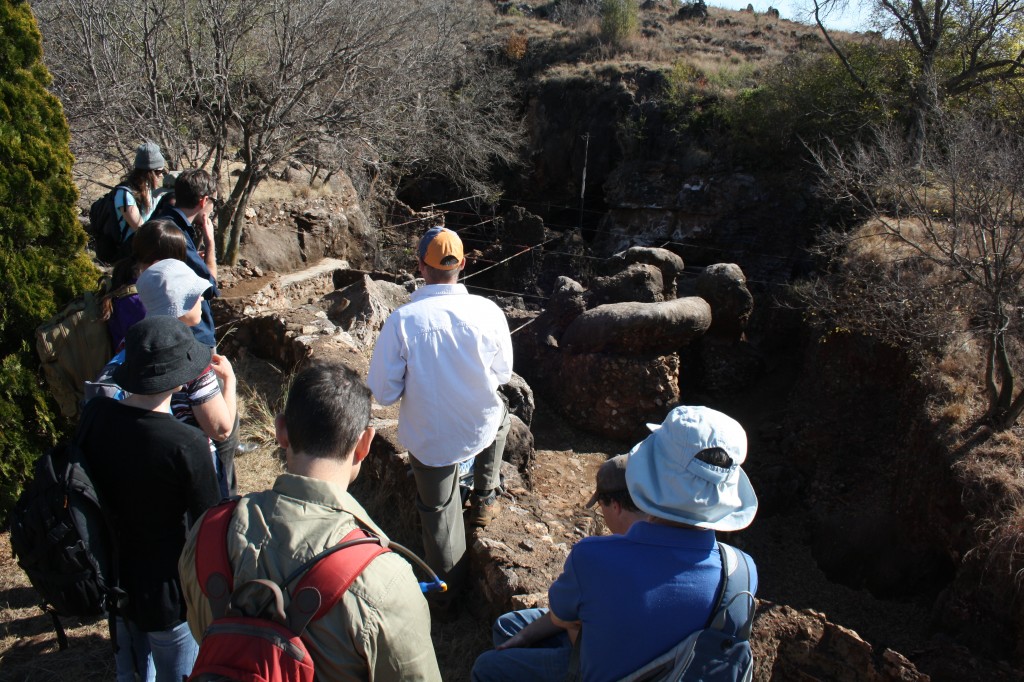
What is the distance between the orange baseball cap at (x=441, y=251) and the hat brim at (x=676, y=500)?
1421 millimetres

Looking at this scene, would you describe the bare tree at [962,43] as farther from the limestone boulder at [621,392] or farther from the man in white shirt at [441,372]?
the man in white shirt at [441,372]

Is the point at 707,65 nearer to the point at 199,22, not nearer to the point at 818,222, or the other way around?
the point at 818,222

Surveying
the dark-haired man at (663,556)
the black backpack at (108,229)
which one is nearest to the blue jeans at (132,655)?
the dark-haired man at (663,556)

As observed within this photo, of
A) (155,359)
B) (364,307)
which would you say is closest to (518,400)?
(364,307)

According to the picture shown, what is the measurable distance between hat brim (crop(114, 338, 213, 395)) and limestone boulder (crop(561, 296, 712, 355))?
7546mm

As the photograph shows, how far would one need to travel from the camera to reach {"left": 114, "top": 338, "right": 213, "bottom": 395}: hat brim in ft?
7.02

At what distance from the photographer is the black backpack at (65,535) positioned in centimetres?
206

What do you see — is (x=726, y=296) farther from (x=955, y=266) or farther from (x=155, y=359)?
(x=155, y=359)

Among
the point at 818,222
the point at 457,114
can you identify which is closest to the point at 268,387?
the point at 818,222

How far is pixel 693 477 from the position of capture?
188 cm

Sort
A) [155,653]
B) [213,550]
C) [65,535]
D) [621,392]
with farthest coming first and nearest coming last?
[621,392] < [155,653] < [65,535] < [213,550]

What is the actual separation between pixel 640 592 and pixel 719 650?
224mm

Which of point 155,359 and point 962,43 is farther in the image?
point 962,43

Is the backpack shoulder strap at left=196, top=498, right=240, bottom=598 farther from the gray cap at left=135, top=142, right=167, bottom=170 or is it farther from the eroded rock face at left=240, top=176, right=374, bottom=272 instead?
the eroded rock face at left=240, top=176, right=374, bottom=272
